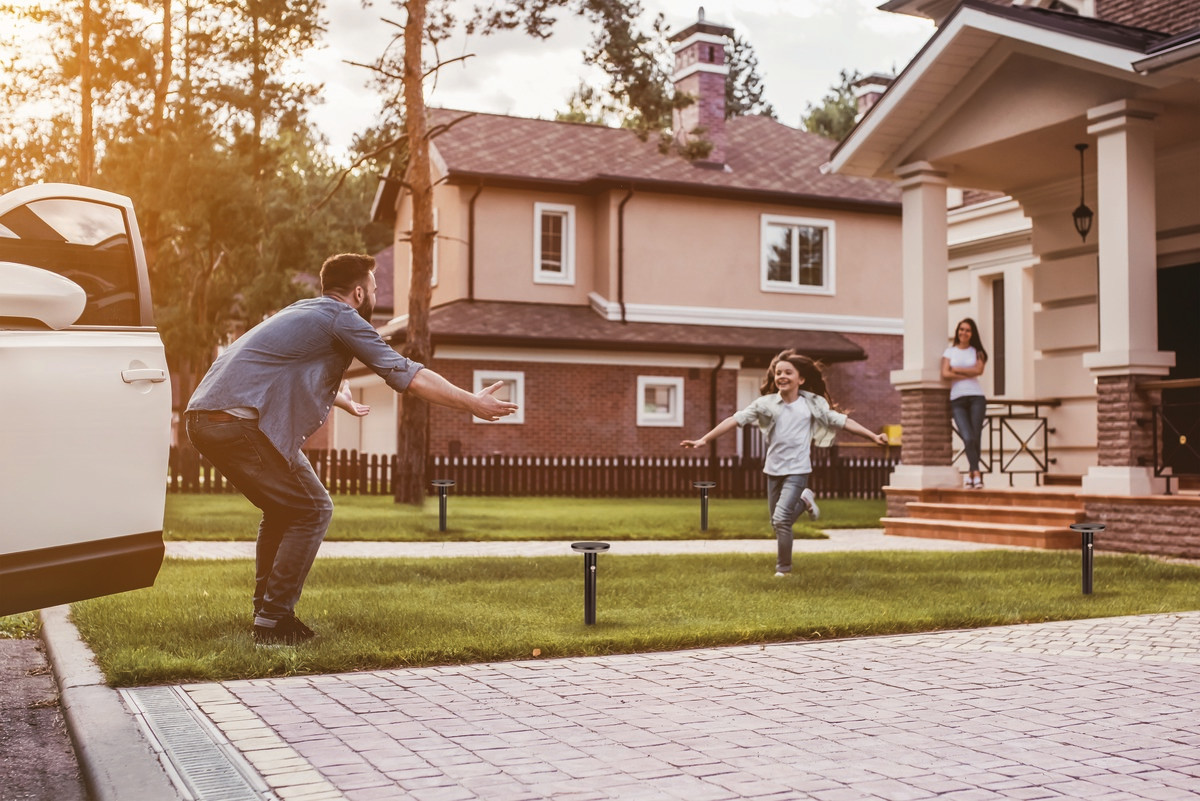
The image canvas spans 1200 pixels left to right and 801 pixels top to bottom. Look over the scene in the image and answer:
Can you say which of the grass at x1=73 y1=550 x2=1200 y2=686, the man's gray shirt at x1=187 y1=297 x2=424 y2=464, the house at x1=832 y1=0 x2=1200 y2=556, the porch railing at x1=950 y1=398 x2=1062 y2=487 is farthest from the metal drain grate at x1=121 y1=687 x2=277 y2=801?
the porch railing at x1=950 y1=398 x2=1062 y2=487

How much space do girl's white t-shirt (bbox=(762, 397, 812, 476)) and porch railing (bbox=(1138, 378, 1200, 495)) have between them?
13.9 feet

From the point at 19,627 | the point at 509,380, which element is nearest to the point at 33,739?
the point at 19,627

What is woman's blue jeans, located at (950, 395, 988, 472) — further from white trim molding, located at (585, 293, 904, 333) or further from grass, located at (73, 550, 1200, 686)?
white trim molding, located at (585, 293, 904, 333)

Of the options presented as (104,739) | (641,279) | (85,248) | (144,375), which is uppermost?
(641,279)

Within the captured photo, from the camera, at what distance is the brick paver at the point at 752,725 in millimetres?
4242

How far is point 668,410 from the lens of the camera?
2838 cm

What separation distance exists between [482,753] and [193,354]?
80.5ft

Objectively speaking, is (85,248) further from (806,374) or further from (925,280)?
(925,280)

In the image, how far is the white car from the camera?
433cm

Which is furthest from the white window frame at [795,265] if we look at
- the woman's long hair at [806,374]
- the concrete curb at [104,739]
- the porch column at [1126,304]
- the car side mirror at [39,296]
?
the car side mirror at [39,296]

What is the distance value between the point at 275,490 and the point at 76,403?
191cm

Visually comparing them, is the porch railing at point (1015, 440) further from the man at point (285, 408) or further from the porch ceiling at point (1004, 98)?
the man at point (285, 408)

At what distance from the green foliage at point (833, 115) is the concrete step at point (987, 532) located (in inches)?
1930

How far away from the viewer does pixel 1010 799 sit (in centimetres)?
406
